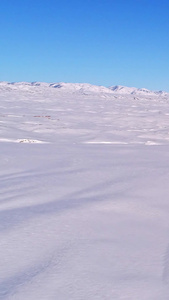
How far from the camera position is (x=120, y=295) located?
60.9 inches

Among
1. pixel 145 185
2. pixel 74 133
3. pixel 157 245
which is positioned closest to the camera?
pixel 157 245

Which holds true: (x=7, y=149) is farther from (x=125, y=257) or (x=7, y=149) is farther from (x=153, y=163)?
(x=125, y=257)

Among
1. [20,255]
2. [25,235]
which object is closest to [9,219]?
[25,235]

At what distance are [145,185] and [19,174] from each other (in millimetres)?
1344

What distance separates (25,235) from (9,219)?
1.02 feet

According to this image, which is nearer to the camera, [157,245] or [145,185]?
[157,245]

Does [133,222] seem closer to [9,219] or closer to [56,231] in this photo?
[56,231]

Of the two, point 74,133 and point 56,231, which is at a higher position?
point 74,133

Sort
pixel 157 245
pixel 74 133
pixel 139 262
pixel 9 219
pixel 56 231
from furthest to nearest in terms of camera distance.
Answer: pixel 74 133 < pixel 9 219 < pixel 56 231 < pixel 157 245 < pixel 139 262

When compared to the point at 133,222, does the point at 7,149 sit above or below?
above

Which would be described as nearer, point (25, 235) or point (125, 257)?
point (125, 257)

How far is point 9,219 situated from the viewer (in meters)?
2.42

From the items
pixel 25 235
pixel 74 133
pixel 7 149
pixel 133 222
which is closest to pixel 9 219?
pixel 25 235

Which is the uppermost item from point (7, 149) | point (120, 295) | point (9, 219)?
point (7, 149)
